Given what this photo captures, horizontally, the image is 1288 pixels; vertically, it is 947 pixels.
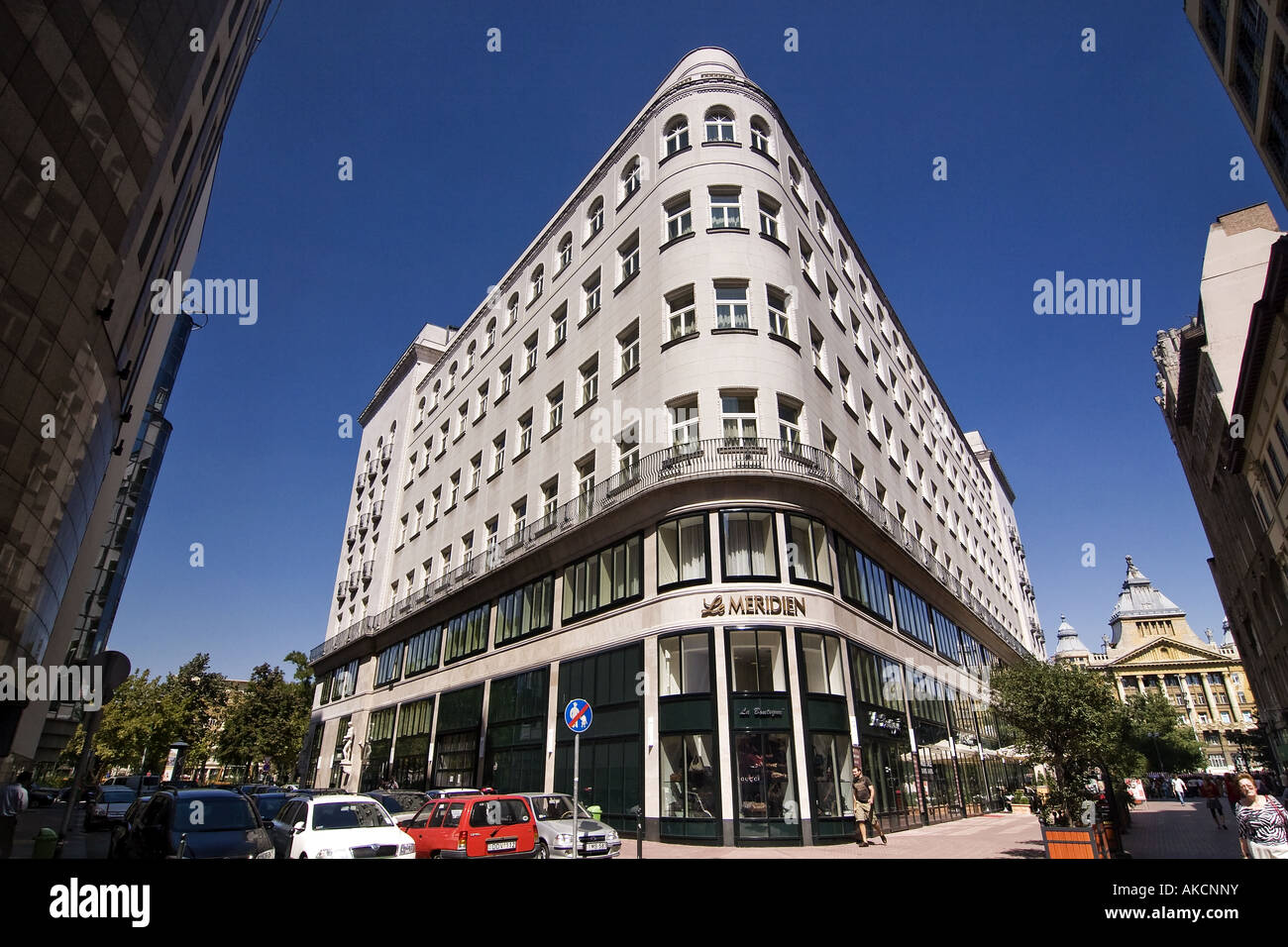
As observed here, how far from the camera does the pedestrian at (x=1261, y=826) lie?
8.80m

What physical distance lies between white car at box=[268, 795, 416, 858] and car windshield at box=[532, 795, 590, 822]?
4.23 m

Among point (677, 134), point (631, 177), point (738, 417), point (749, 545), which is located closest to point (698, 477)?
point (749, 545)

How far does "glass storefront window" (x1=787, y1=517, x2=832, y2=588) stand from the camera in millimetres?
22688

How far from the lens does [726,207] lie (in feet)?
93.6

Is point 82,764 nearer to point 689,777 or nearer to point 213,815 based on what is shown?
point 213,815

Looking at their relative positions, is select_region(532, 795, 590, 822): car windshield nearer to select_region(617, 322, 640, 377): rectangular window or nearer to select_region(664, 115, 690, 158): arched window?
select_region(617, 322, 640, 377): rectangular window

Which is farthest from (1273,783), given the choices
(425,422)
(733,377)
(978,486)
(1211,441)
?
(425,422)

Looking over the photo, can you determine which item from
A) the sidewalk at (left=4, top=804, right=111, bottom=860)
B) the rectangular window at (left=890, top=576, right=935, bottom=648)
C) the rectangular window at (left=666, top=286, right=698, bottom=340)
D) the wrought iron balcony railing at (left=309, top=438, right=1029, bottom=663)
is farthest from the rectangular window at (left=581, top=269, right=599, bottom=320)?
the sidewalk at (left=4, top=804, right=111, bottom=860)

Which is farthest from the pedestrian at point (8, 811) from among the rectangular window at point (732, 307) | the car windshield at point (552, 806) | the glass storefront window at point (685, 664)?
the rectangular window at point (732, 307)

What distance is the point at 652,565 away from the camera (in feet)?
77.3

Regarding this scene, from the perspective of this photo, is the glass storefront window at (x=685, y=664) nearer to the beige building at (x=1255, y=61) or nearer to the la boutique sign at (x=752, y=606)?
the la boutique sign at (x=752, y=606)

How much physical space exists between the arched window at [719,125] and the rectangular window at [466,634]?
80.3 feet
